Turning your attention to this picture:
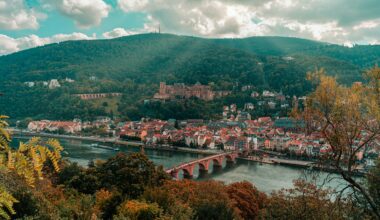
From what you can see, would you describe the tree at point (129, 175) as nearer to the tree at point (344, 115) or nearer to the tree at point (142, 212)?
the tree at point (142, 212)

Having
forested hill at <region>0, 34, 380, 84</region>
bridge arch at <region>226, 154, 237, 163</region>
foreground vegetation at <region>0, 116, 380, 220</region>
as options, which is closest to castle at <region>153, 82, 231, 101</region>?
forested hill at <region>0, 34, 380, 84</region>

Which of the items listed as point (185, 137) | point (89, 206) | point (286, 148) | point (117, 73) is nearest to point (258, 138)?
point (286, 148)

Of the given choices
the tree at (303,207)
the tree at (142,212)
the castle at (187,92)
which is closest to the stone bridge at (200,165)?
the tree at (142,212)

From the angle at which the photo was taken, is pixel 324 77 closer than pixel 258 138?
Yes

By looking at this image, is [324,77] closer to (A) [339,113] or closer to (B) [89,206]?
(A) [339,113]

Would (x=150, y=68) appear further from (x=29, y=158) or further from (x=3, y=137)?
(x=29, y=158)

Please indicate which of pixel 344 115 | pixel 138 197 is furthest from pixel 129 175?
pixel 344 115
